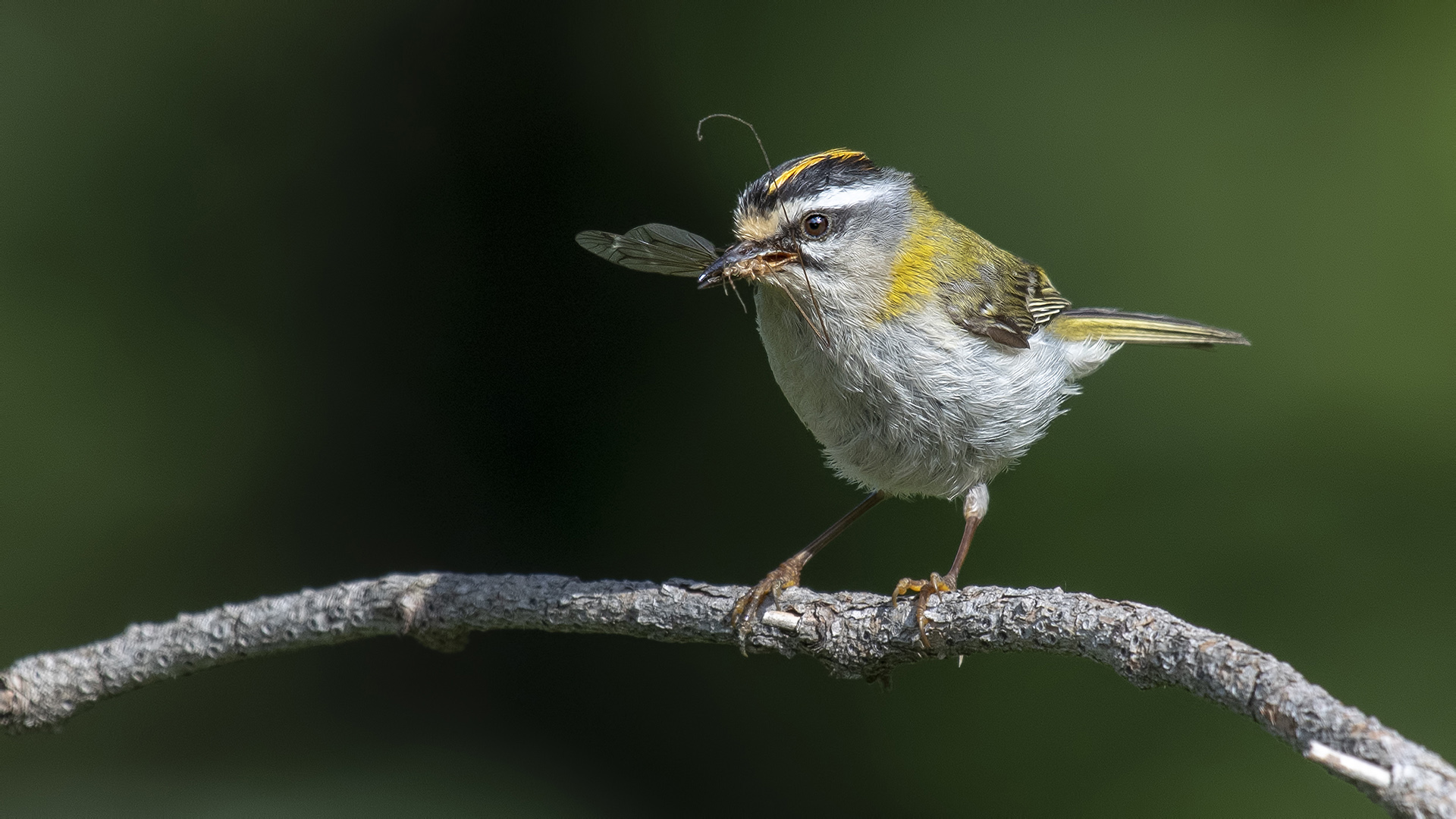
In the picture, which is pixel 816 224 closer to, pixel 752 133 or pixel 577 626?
pixel 752 133

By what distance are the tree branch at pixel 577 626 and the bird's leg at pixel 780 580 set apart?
0.03 metres

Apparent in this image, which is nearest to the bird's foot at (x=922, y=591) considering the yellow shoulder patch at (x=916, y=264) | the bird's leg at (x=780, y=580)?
the bird's leg at (x=780, y=580)

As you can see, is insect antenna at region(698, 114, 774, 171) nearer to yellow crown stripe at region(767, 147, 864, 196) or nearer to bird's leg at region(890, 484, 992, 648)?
yellow crown stripe at region(767, 147, 864, 196)

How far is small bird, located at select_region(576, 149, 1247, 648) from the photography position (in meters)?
2.55

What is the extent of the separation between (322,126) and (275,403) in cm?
109

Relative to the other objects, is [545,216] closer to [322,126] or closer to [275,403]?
[322,126]

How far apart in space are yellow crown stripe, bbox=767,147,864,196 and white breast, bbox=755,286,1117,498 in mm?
252

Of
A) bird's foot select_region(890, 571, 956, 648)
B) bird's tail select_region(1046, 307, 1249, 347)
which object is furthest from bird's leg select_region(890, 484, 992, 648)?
bird's tail select_region(1046, 307, 1249, 347)

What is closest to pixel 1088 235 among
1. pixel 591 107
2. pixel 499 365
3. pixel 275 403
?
pixel 591 107

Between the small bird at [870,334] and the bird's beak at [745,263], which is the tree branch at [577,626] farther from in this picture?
the bird's beak at [745,263]

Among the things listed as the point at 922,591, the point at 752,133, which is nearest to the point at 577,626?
the point at 922,591

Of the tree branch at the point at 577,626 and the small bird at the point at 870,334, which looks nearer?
the tree branch at the point at 577,626

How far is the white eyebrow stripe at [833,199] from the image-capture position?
8.49 feet

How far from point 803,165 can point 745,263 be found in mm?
374
